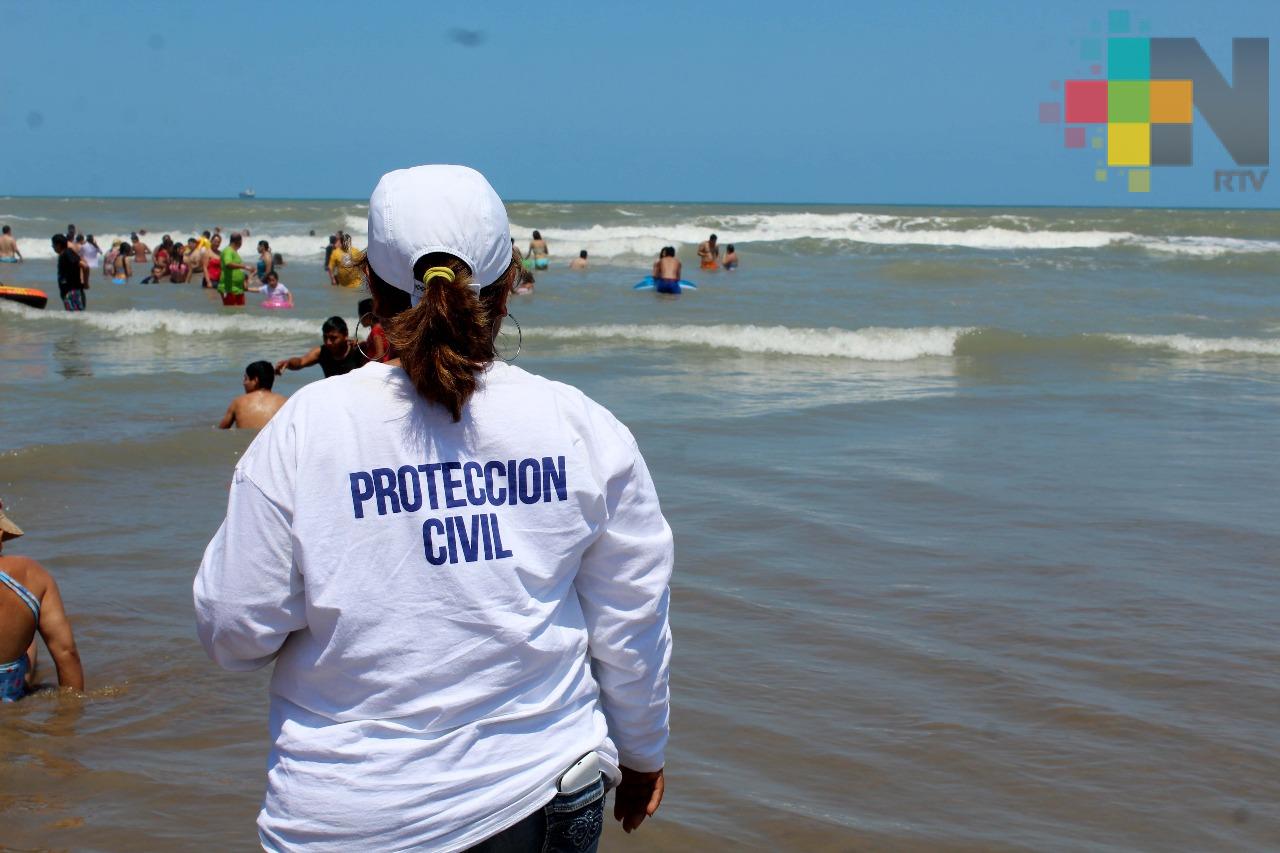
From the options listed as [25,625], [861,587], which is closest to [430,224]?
[25,625]

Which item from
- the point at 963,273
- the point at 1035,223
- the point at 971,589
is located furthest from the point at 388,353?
the point at 1035,223

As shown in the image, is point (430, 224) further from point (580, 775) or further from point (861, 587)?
point (861, 587)

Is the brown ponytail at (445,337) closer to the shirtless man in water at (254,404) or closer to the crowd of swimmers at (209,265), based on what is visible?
the shirtless man in water at (254,404)

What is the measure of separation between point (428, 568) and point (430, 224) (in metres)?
0.47

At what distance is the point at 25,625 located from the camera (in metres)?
4.42

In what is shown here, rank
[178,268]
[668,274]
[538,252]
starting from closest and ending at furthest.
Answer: [668,274] < [178,268] < [538,252]

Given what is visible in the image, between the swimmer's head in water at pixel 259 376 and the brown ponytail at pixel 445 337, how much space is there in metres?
8.11

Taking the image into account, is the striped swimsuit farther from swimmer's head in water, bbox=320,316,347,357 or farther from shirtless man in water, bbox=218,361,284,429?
shirtless man in water, bbox=218,361,284,429

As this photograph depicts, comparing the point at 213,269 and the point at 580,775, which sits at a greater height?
the point at 213,269

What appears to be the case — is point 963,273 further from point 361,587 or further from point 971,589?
point 361,587

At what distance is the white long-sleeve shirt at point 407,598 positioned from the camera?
164 cm

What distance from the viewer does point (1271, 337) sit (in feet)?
56.6

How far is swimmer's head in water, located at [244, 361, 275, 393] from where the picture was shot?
31.1ft

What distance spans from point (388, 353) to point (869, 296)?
22.7 m
